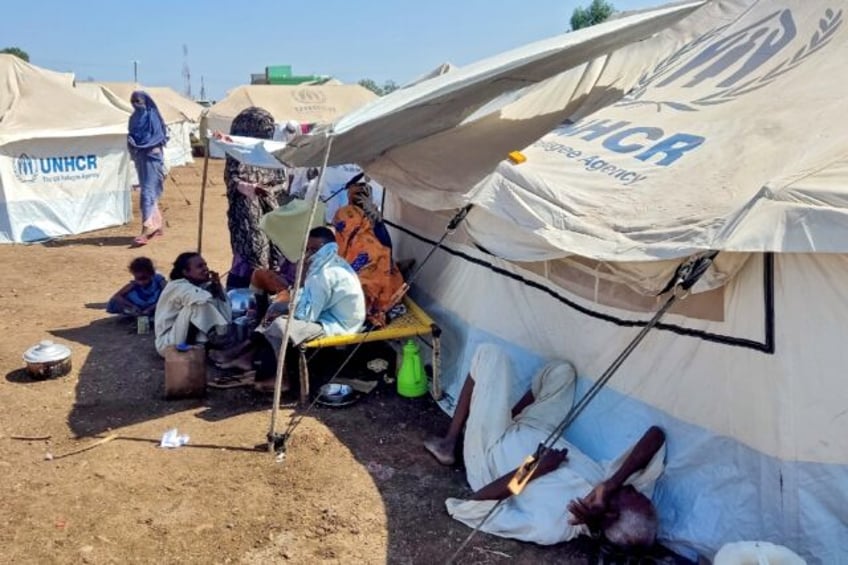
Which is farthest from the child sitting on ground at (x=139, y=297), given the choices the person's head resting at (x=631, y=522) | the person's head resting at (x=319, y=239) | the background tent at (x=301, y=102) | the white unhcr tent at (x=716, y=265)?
the background tent at (x=301, y=102)

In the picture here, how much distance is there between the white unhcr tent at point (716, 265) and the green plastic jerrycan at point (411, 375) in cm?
51

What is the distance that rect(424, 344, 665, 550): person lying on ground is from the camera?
3.06 m

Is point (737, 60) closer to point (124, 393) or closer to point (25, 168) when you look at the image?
point (124, 393)

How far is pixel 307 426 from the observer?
4.50 metres

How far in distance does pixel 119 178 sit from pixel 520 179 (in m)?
8.89

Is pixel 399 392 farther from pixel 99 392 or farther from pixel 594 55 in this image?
pixel 594 55

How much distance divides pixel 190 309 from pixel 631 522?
3.47 meters

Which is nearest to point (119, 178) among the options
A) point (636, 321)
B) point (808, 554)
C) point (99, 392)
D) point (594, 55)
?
point (99, 392)

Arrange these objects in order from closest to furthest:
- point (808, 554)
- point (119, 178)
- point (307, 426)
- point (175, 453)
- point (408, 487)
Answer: point (808, 554) < point (408, 487) < point (175, 453) < point (307, 426) < point (119, 178)

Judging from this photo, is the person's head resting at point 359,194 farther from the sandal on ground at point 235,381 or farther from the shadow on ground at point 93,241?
the shadow on ground at point 93,241

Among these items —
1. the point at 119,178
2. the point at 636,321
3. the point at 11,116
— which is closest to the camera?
the point at 636,321

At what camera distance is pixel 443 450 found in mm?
4043

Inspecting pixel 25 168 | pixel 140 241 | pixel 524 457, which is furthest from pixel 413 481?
pixel 25 168

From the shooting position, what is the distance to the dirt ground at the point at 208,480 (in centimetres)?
331
